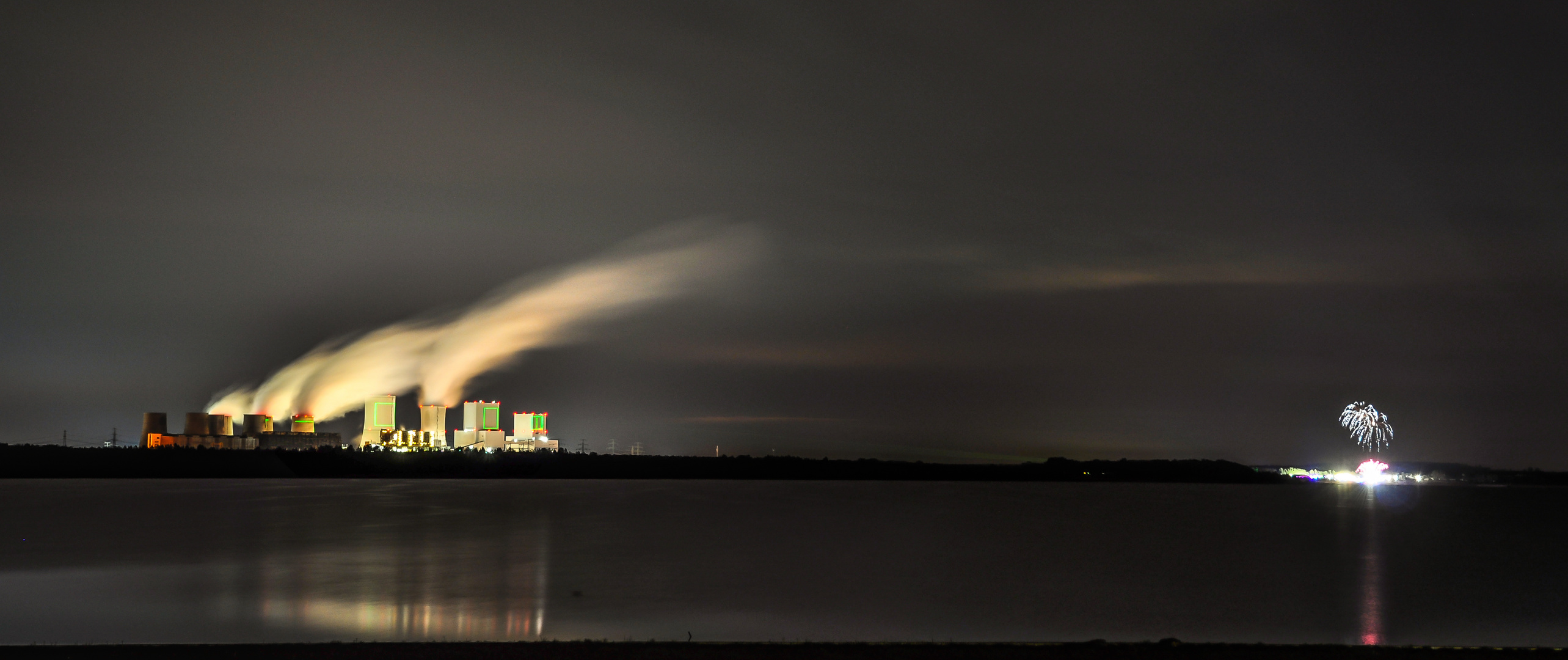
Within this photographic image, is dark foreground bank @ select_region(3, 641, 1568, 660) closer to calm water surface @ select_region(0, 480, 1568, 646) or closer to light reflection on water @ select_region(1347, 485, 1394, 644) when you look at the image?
calm water surface @ select_region(0, 480, 1568, 646)

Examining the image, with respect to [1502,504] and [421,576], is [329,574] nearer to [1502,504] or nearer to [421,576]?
[421,576]

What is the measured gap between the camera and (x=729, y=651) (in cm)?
1209

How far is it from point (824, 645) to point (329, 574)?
84.9 feet

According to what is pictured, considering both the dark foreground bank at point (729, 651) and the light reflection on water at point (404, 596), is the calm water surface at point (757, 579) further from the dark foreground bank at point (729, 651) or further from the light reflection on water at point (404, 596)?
the dark foreground bank at point (729, 651)

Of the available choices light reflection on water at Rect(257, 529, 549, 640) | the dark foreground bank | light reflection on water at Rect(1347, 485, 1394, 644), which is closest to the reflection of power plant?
light reflection on water at Rect(257, 529, 549, 640)

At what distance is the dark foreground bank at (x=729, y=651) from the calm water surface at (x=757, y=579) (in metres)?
A: 7.24

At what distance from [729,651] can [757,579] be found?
22718mm

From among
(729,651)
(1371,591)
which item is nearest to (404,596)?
(729,651)

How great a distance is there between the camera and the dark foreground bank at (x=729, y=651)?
11789 mm

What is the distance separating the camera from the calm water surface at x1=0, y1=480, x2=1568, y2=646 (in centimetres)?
2331

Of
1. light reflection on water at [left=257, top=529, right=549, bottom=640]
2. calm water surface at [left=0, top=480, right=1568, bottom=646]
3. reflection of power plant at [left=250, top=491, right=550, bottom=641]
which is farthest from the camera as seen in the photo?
calm water surface at [left=0, top=480, right=1568, bottom=646]

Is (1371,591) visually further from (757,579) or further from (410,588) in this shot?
(410,588)

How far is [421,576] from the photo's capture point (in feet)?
110

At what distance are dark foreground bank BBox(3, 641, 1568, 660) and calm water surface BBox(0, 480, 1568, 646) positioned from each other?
23.7 feet
